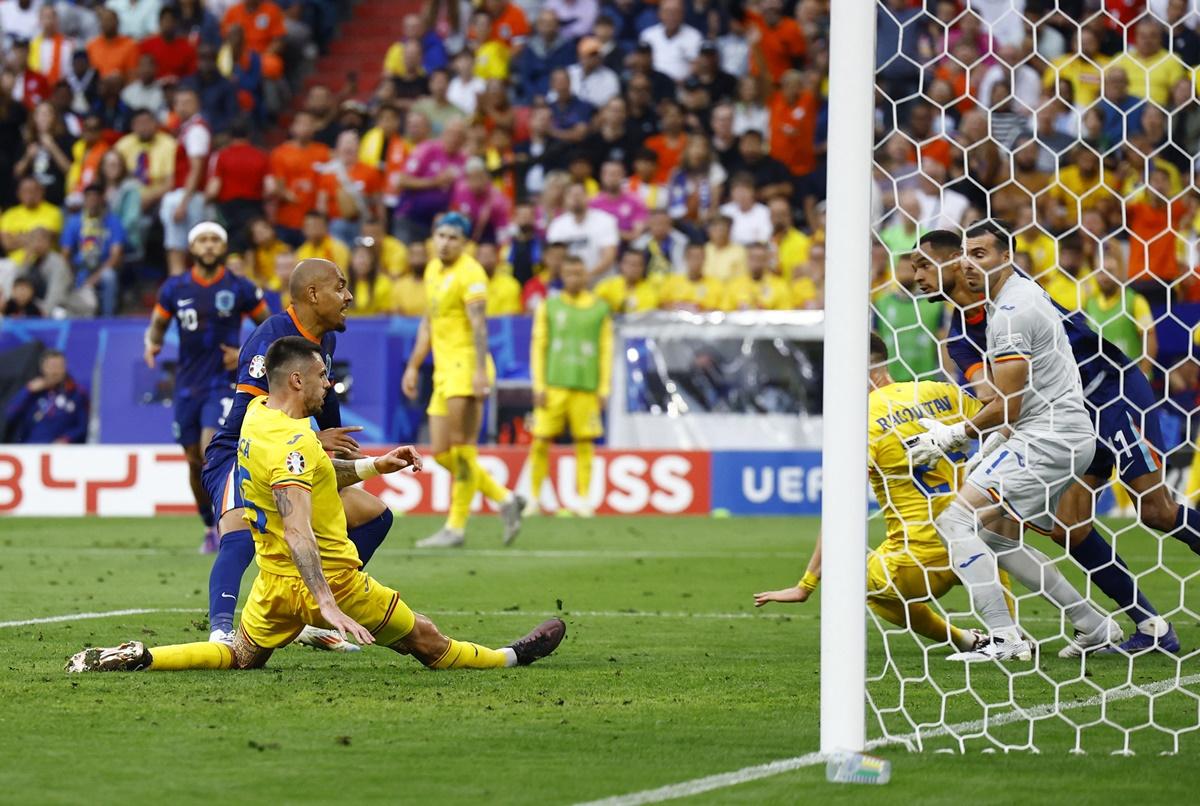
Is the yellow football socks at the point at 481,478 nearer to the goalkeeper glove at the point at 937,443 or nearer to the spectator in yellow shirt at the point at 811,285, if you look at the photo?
the spectator in yellow shirt at the point at 811,285

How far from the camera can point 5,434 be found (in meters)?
17.5

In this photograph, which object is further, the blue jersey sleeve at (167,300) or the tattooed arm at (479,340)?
the tattooed arm at (479,340)

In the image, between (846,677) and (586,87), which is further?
(586,87)

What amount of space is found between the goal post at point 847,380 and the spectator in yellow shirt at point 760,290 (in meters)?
12.3

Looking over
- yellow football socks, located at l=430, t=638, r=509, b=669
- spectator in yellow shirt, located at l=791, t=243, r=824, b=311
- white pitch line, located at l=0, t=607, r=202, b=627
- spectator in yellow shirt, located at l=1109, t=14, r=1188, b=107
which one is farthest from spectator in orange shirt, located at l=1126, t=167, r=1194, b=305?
yellow football socks, located at l=430, t=638, r=509, b=669

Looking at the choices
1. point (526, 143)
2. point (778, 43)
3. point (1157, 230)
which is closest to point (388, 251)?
point (526, 143)

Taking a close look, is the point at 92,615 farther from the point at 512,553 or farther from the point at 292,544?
the point at 512,553

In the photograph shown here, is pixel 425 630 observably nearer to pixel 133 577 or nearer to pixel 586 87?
pixel 133 577

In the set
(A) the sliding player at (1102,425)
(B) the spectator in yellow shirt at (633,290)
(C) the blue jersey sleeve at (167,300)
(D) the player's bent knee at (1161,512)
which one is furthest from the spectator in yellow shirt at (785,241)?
(D) the player's bent knee at (1161,512)

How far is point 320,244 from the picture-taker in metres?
18.4

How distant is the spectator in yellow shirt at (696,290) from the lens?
17500mm

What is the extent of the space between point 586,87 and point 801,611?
485 inches

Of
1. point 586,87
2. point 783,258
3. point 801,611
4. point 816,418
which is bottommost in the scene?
point 801,611

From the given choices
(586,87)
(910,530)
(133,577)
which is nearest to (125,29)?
(586,87)
